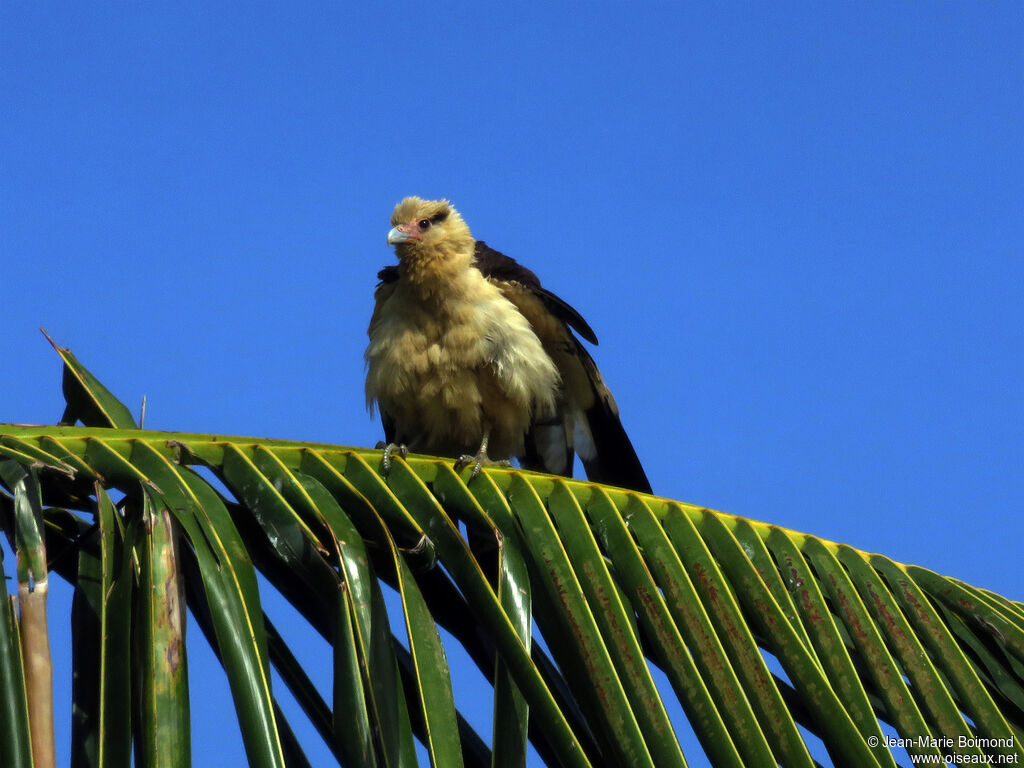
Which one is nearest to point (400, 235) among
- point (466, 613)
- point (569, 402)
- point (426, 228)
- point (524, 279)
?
point (426, 228)

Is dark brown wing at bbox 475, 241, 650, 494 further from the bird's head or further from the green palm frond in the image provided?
the green palm frond

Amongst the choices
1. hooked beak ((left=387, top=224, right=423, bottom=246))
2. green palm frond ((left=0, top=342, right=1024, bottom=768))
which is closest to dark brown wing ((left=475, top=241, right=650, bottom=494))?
→ hooked beak ((left=387, top=224, right=423, bottom=246))

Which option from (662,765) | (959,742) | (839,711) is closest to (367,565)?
(662,765)

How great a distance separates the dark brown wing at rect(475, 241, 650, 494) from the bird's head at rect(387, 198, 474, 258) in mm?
153

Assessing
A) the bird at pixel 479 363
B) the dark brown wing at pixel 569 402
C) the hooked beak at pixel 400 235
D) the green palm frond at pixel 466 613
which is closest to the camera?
the green palm frond at pixel 466 613

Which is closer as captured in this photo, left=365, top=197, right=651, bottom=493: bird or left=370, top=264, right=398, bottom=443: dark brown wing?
left=365, top=197, right=651, bottom=493: bird

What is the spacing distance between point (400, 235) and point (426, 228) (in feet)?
0.50

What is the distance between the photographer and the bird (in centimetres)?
531

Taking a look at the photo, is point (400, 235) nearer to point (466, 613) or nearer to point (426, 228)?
point (426, 228)

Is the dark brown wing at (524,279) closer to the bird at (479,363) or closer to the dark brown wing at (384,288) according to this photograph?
the bird at (479,363)

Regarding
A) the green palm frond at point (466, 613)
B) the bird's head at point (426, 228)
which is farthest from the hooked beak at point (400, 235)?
the green palm frond at point (466, 613)

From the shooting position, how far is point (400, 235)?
5652 mm

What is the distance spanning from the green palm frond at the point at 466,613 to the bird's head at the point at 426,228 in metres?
2.40

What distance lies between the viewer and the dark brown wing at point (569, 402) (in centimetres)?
550
